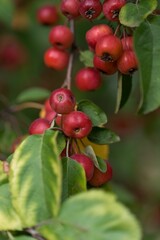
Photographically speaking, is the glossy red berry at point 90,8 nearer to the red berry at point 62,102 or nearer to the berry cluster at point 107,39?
the berry cluster at point 107,39

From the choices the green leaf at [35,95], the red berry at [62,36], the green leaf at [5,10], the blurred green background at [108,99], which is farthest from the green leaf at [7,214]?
the blurred green background at [108,99]

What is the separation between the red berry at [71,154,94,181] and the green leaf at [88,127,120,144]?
0.07 m

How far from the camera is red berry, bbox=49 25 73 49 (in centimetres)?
148

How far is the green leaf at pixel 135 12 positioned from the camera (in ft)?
3.97

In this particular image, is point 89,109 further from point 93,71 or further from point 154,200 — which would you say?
point 154,200

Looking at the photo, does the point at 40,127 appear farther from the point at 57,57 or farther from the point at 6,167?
the point at 57,57

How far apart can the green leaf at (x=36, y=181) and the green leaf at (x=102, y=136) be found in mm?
155

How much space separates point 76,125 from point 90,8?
280 millimetres

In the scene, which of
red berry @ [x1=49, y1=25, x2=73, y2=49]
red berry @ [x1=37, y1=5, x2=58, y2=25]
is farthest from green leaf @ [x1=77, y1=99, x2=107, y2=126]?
red berry @ [x1=37, y1=5, x2=58, y2=25]

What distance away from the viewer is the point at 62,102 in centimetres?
125

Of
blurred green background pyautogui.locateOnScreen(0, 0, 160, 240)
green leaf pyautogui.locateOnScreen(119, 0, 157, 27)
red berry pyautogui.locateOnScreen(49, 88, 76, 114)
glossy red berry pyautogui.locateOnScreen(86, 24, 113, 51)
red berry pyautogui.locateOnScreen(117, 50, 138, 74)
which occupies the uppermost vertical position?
green leaf pyautogui.locateOnScreen(119, 0, 157, 27)

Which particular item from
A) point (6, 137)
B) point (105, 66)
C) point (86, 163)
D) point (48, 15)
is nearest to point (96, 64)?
point (105, 66)

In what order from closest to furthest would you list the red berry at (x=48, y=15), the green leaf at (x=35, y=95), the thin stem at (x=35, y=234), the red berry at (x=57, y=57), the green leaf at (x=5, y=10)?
the thin stem at (x=35, y=234), the red berry at (x=57, y=57), the red berry at (x=48, y=15), the green leaf at (x=35, y=95), the green leaf at (x=5, y=10)

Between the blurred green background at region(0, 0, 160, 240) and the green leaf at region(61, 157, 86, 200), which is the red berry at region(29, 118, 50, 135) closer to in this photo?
the green leaf at region(61, 157, 86, 200)
